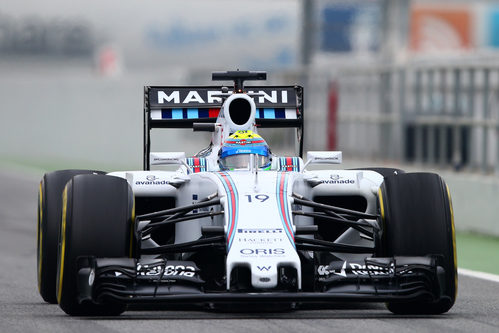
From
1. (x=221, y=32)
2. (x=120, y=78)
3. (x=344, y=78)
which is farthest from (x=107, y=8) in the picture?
(x=344, y=78)

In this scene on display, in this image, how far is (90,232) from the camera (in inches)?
367

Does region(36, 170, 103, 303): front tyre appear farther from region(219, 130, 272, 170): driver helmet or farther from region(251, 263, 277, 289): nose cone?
region(251, 263, 277, 289): nose cone

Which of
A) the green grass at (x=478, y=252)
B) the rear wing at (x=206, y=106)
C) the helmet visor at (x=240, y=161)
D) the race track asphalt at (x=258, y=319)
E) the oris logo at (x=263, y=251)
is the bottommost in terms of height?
the green grass at (x=478, y=252)

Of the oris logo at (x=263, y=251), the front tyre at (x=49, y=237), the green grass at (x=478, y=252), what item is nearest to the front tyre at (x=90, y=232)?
the front tyre at (x=49, y=237)

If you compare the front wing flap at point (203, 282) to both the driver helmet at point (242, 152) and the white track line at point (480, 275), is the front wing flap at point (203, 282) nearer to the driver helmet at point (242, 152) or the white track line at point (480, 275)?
the driver helmet at point (242, 152)

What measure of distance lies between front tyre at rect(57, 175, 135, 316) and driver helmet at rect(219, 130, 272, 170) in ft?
→ 4.82

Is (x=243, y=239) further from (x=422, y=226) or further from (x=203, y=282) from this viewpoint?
(x=422, y=226)

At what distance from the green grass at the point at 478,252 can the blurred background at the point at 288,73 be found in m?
0.16

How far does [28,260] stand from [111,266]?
5.70 meters

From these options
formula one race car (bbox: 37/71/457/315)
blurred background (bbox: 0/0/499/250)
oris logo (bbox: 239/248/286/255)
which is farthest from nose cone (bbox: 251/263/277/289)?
blurred background (bbox: 0/0/499/250)

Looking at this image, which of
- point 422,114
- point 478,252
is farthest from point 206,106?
point 422,114

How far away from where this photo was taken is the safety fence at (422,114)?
1762 centimetres

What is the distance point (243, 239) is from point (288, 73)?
56.4 ft

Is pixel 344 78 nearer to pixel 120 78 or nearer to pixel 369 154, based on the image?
pixel 369 154
